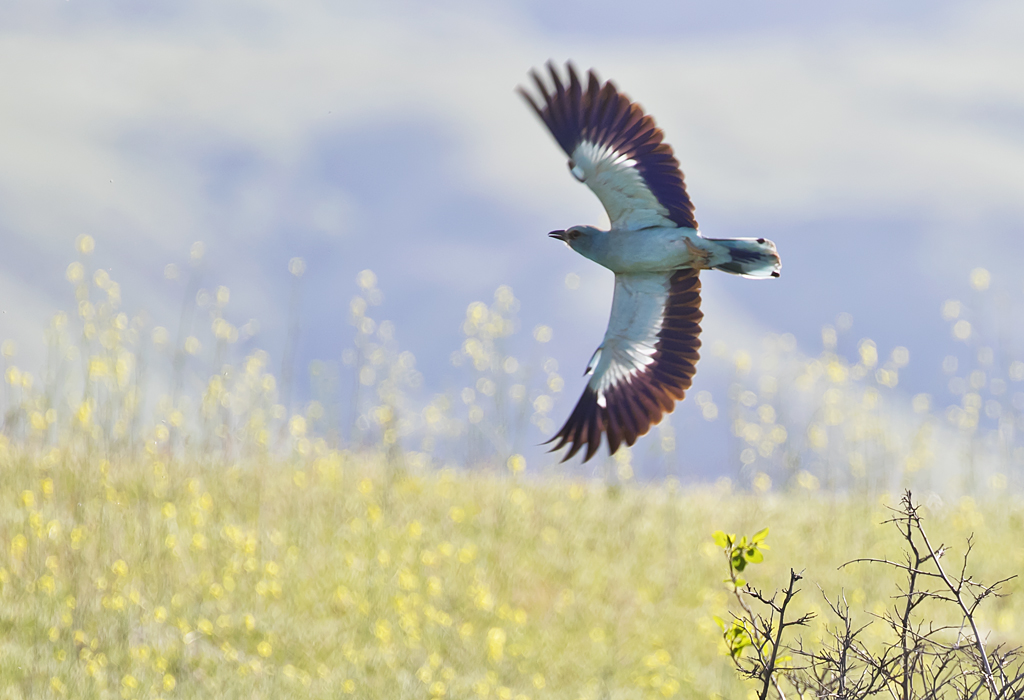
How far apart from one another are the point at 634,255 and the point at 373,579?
3.88 meters

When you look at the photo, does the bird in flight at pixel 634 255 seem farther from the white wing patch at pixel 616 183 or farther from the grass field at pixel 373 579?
the grass field at pixel 373 579

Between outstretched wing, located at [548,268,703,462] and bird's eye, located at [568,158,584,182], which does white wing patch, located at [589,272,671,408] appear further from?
bird's eye, located at [568,158,584,182]

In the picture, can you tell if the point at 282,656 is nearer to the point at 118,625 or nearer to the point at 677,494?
the point at 118,625

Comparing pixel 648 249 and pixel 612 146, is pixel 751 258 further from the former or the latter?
pixel 612 146

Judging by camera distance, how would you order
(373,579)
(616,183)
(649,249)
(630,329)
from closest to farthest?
1. (649,249)
2. (616,183)
3. (630,329)
4. (373,579)

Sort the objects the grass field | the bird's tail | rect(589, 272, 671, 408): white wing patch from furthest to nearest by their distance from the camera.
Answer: the grass field
rect(589, 272, 671, 408): white wing patch
the bird's tail

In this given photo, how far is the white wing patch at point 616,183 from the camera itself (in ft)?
8.20

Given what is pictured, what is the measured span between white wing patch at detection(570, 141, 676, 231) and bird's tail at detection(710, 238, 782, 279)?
232 mm

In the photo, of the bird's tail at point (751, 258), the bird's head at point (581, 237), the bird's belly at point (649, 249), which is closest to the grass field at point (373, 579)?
the bird's tail at point (751, 258)

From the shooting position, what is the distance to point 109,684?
4.44m

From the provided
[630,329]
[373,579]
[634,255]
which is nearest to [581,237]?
[634,255]

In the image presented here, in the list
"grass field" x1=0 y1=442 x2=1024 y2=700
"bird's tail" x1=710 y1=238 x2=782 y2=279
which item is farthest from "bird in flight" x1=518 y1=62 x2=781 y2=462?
"grass field" x1=0 y1=442 x2=1024 y2=700

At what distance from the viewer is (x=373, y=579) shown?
5.73m

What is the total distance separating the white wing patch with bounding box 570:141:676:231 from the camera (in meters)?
2.50
